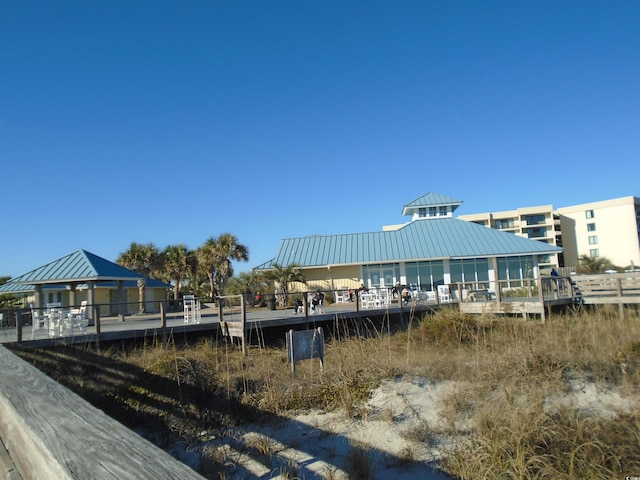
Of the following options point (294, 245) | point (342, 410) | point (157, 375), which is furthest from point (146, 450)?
point (294, 245)

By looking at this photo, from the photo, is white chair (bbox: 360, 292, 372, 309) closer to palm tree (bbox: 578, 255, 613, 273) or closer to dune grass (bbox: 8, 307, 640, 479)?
dune grass (bbox: 8, 307, 640, 479)

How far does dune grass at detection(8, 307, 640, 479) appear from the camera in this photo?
488 centimetres

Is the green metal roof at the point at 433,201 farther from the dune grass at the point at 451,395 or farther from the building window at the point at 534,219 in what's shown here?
the building window at the point at 534,219

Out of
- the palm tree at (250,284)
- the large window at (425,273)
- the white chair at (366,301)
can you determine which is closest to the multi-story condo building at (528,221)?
the large window at (425,273)

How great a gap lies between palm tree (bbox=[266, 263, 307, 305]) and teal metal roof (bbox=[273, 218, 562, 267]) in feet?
3.71

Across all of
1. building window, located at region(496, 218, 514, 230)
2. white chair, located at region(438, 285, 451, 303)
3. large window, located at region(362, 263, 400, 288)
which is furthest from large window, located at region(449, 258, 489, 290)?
building window, located at region(496, 218, 514, 230)

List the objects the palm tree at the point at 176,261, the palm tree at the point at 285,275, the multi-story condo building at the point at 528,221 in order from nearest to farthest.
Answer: the palm tree at the point at 285,275
the palm tree at the point at 176,261
the multi-story condo building at the point at 528,221

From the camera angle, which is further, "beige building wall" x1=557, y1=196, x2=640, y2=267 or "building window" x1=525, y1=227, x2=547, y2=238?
"building window" x1=525, y1=227, x2=547, y2=238

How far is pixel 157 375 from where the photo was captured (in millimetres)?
8945

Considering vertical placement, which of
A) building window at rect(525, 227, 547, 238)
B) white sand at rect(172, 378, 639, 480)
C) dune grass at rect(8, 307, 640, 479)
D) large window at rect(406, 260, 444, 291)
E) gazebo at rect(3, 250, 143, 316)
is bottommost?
white sand at rect(172, 378, 639, 480)

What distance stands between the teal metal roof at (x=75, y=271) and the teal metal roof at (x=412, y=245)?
50.4 ft

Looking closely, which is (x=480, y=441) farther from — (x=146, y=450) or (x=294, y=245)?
(x=294, y=245)

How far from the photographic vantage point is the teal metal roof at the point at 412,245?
3309 centimetres

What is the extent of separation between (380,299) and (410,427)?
1513 cm
